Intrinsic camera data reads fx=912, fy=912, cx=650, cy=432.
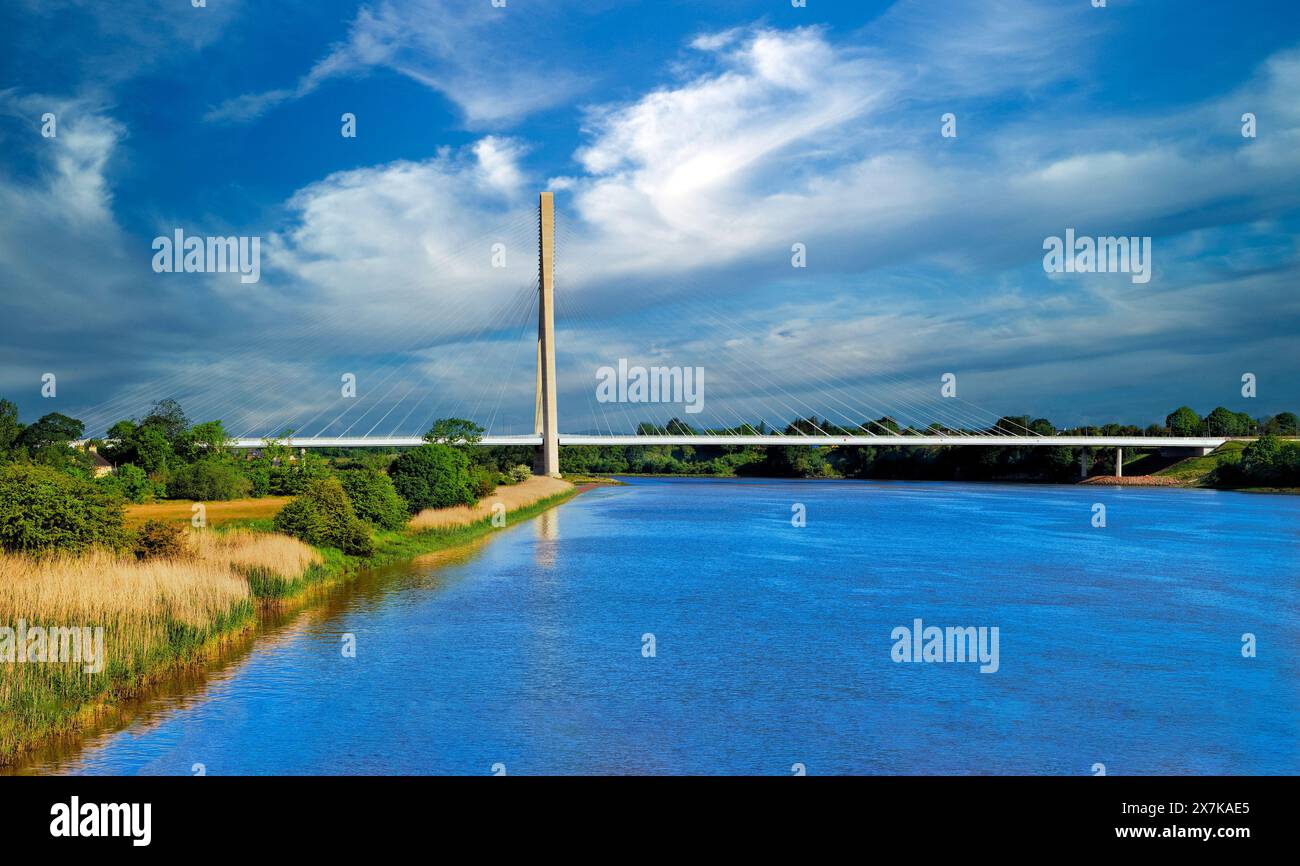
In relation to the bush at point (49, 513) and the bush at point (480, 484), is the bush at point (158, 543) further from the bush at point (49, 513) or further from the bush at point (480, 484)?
the bush at point (480, 484)

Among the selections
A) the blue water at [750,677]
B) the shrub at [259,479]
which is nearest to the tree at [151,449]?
the shrub at [259,479]

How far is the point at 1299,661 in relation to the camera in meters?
15.0

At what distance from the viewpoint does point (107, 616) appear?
12922 mm

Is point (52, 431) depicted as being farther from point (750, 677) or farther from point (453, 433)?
point (750, 677)

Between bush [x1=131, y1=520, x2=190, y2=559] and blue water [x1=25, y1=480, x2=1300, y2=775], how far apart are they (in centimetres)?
279

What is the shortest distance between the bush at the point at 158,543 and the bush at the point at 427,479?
15722mm

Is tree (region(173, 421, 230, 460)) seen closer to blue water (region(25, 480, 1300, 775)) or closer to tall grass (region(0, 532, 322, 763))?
blue water (region(25, 480, 1300, 775))

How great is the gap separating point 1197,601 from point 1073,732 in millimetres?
12427

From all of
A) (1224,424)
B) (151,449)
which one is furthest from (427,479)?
(1224,424)

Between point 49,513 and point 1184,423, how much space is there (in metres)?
127

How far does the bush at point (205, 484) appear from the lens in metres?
39.6

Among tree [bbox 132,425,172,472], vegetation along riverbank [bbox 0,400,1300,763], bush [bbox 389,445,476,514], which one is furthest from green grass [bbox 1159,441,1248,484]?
tree [bbox 132,425,172,472]
